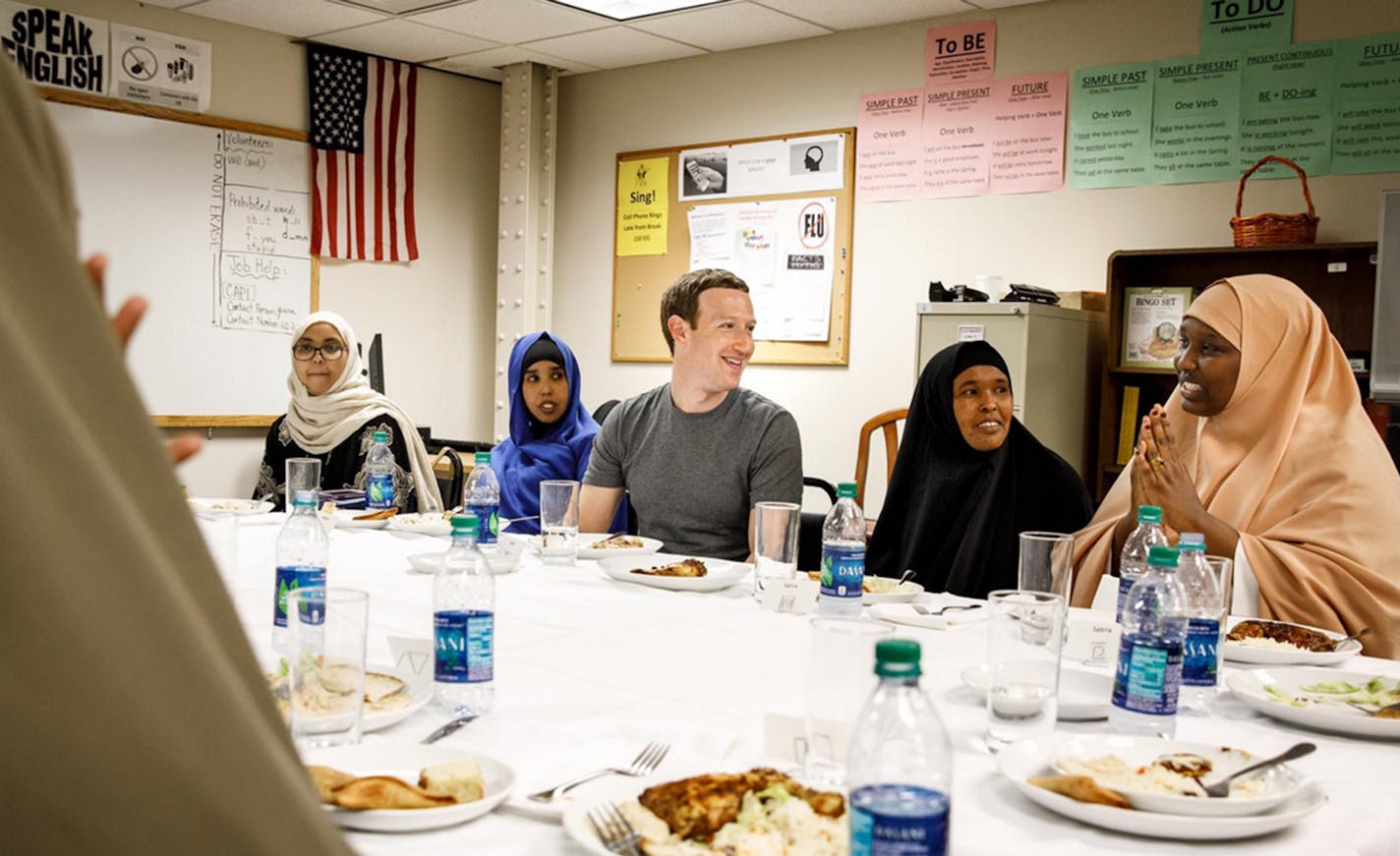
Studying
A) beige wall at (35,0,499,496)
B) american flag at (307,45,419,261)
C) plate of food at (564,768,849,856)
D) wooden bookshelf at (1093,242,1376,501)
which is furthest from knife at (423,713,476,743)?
american flag at (307,45,419,261)

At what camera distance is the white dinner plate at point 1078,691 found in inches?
57.0

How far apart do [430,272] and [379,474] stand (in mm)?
2774

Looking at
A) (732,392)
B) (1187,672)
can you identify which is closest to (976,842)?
(1187,672)

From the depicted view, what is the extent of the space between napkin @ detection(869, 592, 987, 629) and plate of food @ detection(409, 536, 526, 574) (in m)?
0.77

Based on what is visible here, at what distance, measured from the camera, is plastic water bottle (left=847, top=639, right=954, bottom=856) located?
771 millimetres

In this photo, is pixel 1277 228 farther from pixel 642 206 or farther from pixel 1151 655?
pixel 1151 655

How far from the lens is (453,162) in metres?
6.18

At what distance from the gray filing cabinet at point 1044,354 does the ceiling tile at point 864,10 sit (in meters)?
1.24

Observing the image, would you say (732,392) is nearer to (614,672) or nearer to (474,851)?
(614,672)

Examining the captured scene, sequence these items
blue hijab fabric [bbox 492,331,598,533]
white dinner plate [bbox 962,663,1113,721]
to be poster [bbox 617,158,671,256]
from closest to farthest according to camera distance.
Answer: white dinner plate [bbox 962,663,1113,721] → blue hijab fabric [bbox 492,331,598,533] → to be poster [bbox 617,158,671,256]

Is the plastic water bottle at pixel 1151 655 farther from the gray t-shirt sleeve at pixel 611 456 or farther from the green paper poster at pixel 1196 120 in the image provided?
the green paper poster at pixel 1196 120

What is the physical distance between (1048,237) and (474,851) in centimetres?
414

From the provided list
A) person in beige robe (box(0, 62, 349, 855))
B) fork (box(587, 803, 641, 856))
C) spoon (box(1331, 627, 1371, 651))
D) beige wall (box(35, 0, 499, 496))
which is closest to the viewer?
person in beige robe (box(0, 62, 349, 855))

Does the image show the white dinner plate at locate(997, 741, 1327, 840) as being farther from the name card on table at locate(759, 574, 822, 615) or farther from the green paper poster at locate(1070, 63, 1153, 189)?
the green paper poster at locate(1070, 63, 1153, 189)
